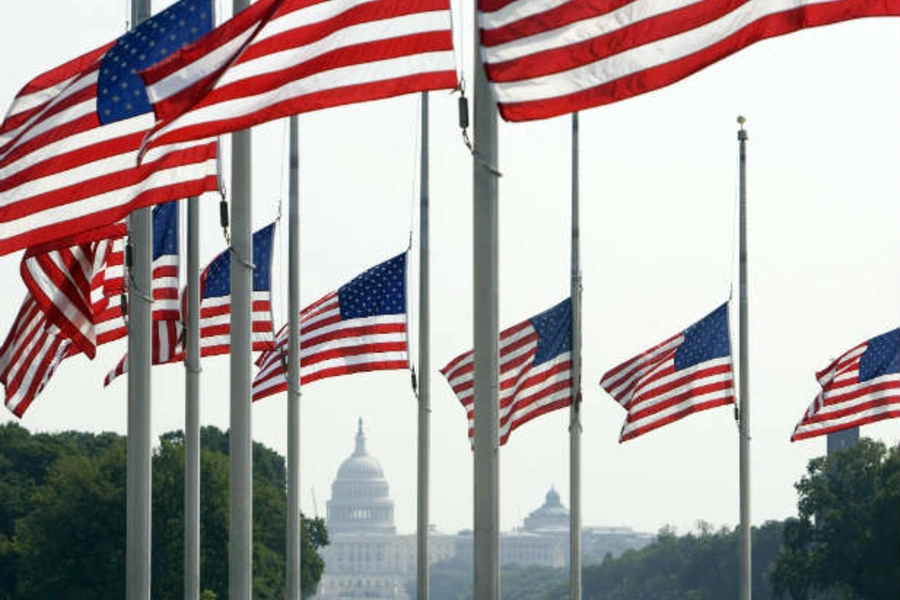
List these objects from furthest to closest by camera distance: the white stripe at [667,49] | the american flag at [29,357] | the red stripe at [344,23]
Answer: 1. the american flag at [29,357]
2. the red stripe at [344,23]
3. the white stripe at [667,49]

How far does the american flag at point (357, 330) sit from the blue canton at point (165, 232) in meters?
6.92

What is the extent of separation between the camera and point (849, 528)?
109 meters

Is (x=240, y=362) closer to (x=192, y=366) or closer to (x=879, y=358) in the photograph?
(x=192, y=366)

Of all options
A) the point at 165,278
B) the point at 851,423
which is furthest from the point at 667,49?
the point at 851,423

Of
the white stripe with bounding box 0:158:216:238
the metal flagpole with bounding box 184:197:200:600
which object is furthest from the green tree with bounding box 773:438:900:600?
the white stripe with bounding box 0:158:216:238

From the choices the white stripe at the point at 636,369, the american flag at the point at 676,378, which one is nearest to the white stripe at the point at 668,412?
the american flag at the point at 676,378

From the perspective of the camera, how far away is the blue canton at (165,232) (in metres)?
38.7

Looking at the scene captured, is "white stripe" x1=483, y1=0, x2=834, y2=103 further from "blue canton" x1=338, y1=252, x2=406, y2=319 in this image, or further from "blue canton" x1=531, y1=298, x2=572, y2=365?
"blue canton" x1=531, y1=298, x2=572, y2=365

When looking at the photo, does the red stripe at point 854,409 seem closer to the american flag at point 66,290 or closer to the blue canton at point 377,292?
the blue canton at point 377,292

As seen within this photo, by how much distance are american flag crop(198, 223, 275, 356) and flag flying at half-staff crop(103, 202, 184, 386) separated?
1294 millimetres

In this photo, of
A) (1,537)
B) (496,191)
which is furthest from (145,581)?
(1,537)

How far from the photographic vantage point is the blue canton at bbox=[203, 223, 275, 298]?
142 feet

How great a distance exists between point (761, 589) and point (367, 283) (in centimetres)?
15043

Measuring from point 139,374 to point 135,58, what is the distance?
5504mm
